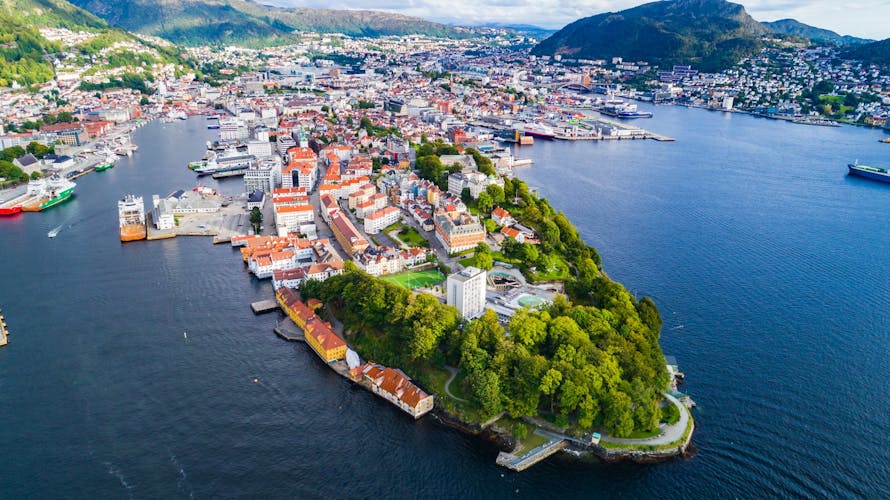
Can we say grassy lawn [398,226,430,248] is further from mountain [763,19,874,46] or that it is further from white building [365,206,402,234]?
mountain [763,19,874,46]

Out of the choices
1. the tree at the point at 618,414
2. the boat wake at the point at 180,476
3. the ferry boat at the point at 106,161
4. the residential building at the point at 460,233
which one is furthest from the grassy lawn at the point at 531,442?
the ferry boat at the point at 106,161

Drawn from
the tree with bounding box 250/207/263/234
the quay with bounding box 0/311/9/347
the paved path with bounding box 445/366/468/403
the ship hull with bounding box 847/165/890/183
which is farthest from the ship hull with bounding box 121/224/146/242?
the ship hull with bounding box 847/165/890/183

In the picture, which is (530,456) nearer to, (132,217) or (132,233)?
(132,233)

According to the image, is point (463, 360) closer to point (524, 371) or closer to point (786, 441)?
point (524, 371)

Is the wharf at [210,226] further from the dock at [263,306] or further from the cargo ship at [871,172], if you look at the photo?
the cargo ship at [871,172]

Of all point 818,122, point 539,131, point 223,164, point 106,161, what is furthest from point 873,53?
point 106,161
